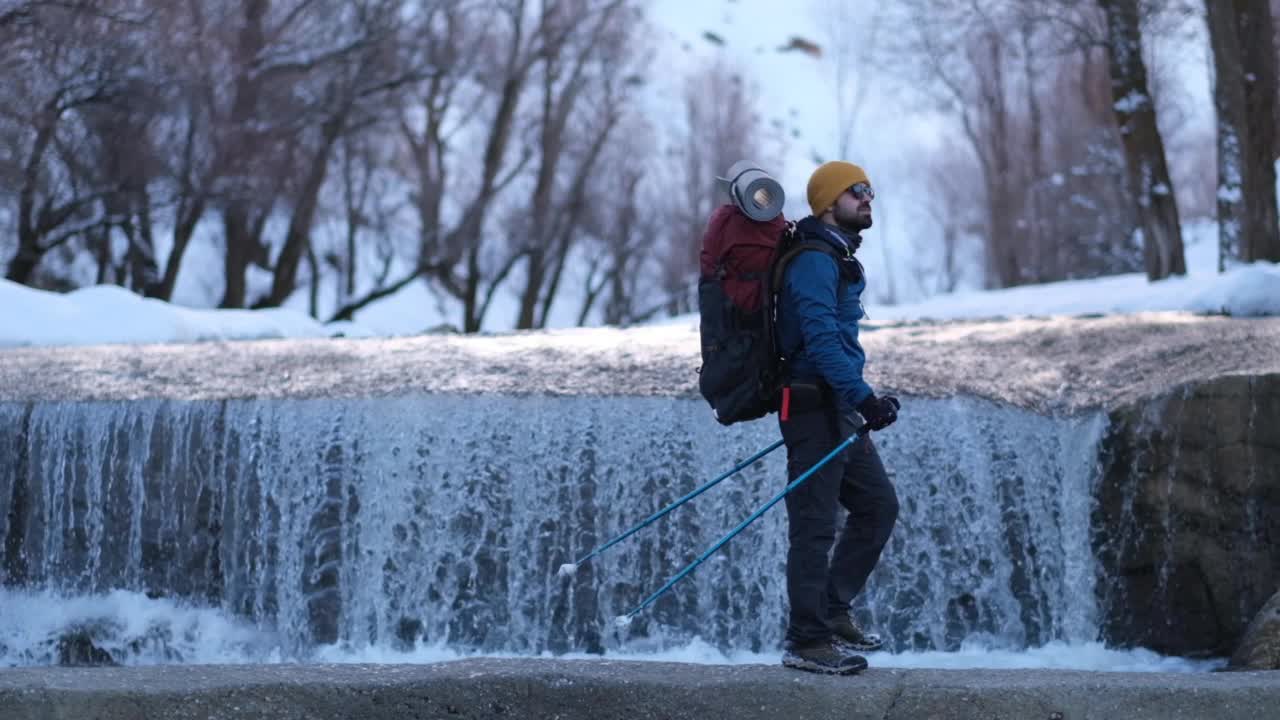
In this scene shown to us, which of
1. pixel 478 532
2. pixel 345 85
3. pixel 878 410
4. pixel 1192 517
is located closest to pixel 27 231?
pixel 345 85

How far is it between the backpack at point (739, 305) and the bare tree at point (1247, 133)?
11.2m

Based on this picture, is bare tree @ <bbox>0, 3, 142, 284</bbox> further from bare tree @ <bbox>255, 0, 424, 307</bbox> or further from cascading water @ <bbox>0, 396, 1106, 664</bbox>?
cascading water @ <bbox>0, 396, 1106, 664</bbox>

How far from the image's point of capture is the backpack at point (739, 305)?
5664 millimetres

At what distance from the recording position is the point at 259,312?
1681 centimetres

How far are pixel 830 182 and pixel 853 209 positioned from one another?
0.43ft

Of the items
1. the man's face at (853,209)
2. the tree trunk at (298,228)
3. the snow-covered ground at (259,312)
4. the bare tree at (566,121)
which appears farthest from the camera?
the bare tree at (566,121)

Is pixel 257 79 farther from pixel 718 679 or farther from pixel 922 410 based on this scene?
pixel 718 679

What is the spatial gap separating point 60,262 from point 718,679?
81.6 ft

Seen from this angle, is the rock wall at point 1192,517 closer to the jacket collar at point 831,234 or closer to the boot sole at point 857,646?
the boot sole at point 857,646

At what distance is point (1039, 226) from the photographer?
36.1 m

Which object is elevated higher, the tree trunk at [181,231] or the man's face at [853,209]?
the tree trunk at [181,231]

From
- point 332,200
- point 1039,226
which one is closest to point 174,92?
point 332,200

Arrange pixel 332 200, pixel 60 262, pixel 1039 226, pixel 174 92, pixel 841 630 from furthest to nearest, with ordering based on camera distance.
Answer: pixel 1039 226 < pixel 332 200 < pixel 60 262 < pixel 174 92 < pixel 841 630

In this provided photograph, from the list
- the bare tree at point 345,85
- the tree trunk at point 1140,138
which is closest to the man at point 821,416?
the tree trunk at point 1140,138
